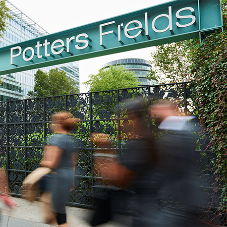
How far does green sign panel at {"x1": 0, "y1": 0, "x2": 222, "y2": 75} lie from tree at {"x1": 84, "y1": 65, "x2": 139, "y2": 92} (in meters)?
21.2

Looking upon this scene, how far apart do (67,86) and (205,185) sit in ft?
115

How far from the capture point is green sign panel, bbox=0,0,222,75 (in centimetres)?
439

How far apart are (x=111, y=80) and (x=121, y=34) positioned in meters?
23.1

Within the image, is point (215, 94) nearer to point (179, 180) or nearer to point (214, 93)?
point (214, 93)

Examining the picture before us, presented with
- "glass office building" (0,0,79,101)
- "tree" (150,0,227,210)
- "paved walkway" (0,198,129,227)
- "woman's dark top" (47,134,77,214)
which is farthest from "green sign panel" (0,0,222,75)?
"glass office building" (0,0,79,101)

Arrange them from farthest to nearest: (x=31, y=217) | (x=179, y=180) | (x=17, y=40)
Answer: (x=17, y=40) → (x=31, y=217) → (x=179, y=180)

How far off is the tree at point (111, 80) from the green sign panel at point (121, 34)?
2123 centimetres

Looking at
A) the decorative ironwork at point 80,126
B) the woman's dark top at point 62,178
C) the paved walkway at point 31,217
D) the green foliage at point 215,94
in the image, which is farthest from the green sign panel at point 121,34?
the paved walkway at point 31,217

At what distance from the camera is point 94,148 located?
4.85 meters

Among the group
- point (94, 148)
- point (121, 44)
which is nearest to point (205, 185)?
point (94, 148)

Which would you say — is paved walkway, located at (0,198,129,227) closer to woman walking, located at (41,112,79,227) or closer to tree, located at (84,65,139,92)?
woman walking, located at (41,112,79,227)

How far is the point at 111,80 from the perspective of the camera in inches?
1104

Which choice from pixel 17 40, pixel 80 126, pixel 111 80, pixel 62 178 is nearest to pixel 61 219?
pixel 62 178

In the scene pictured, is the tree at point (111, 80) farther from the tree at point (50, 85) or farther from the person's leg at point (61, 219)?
the person's leg at point (61, 219)
